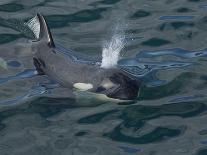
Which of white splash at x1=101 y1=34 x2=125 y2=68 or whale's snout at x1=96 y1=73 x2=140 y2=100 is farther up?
white splash at x1=101 y1=34 x2=125 y2=68

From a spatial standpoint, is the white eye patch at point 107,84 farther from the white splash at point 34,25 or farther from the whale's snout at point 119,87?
the white splash at point 34,25

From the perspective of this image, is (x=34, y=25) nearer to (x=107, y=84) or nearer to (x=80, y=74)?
(x=80, y=74)

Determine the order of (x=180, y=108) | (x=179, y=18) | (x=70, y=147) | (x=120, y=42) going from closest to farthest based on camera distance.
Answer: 1. (x=70, y=147)
2. (x=180, y=108)
3. (x=120, y=42)
4. (x=179, y=18)

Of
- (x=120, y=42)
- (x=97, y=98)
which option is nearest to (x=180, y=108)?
(x=97, y=98)

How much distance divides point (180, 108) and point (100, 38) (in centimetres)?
324

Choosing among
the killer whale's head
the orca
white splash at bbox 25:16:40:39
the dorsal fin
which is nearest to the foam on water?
the orca

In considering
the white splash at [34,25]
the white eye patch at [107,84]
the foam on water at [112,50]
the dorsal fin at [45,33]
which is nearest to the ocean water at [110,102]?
the foam on water at [112,50]

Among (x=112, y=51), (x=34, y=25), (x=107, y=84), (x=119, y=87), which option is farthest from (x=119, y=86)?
(x=34, y=25)

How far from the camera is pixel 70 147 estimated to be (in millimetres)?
8766

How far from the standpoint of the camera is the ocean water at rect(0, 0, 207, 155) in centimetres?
889

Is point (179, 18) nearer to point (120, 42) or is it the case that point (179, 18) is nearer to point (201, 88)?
point (120, 42)

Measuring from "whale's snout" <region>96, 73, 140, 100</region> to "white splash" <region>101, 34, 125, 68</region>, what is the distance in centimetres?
52

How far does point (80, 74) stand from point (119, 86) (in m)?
0.77

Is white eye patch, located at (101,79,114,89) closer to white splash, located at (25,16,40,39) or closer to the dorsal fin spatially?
the dorsal fin
